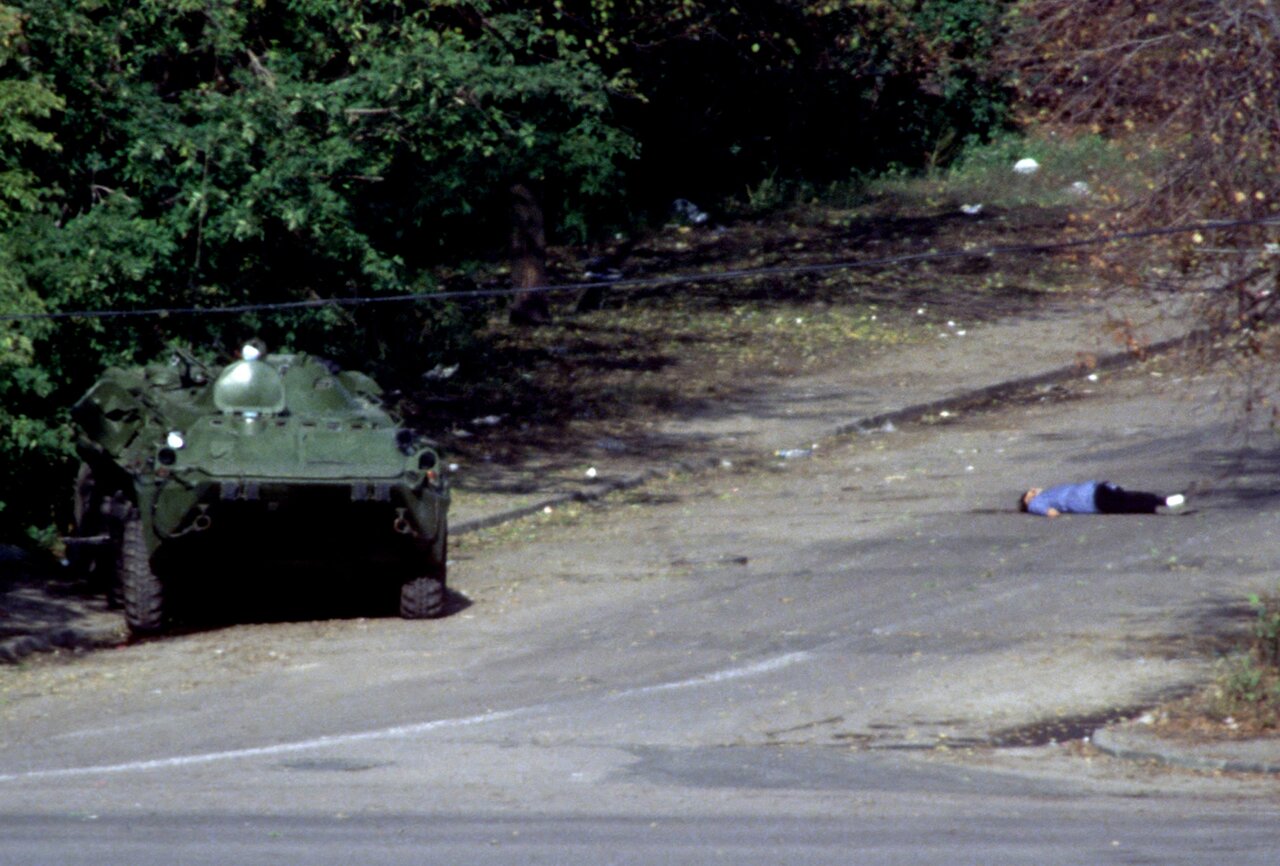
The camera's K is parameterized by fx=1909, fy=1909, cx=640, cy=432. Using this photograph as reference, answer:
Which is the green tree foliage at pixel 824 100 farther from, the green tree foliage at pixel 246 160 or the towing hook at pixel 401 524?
the towing hook at pixel 401 524

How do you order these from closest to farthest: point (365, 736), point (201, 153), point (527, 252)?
point (365, 736) < point (201, 153) < point (527, 252)

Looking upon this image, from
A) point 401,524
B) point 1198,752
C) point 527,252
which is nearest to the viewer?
point 1198,752

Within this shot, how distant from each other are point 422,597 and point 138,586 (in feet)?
6.80

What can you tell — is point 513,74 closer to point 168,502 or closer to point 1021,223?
point 168,502

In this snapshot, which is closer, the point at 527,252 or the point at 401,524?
the point at 401,524

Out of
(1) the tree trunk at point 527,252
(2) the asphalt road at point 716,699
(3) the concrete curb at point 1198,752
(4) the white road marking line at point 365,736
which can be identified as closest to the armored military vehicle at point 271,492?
(2) the asphalt road at point 716,699

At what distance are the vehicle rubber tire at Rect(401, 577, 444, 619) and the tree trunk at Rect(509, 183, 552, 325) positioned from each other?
43.3ft

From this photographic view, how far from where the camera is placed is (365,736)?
35.3 ft

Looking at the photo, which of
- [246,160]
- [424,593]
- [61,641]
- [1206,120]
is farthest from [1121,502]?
[61,641]

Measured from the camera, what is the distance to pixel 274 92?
17469 millimetres

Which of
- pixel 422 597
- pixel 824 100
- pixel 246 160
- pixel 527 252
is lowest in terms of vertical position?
pixel 422 597

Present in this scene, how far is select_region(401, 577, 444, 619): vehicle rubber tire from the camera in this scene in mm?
14305

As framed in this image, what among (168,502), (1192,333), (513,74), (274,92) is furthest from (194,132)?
(1192,333)

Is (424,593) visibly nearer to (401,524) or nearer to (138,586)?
(401,524)
